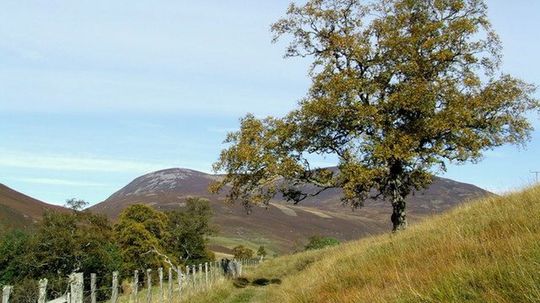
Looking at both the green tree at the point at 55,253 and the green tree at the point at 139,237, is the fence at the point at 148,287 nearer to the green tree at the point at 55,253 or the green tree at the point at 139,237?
the green tree at the point at 139,237

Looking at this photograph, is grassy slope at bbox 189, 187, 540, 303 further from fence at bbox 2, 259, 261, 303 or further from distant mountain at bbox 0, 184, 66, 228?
distant mountain at bbox 0, 184, 66, 228

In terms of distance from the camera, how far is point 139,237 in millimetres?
57438

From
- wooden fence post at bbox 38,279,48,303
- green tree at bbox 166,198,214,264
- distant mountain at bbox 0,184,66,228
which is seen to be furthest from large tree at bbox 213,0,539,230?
distant mountain at bbox 0,184,66,228

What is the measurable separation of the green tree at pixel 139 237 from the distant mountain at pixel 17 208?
2590 inches

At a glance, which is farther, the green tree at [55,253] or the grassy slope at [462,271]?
the green tree at [55,253]

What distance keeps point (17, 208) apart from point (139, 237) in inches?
3839

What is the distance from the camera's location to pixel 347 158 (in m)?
22.8

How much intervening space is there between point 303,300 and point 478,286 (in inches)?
162

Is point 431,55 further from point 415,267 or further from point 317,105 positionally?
point 415,267

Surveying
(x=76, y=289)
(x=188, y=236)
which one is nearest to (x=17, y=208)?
(x=188, y=236)

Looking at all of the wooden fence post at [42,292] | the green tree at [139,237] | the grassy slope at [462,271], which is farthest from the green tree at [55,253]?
the grassy slope at [462,271]

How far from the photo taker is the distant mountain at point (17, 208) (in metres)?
122

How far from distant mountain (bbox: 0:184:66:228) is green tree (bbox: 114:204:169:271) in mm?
65779

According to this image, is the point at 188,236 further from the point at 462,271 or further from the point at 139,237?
the point at 462,271
